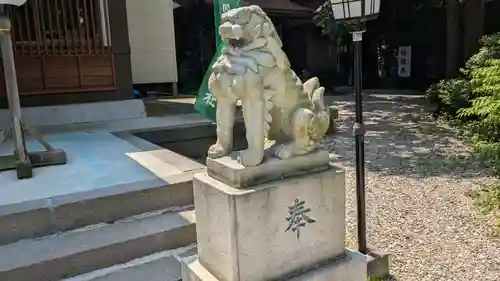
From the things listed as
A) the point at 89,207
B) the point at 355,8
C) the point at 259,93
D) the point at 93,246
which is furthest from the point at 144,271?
the point at 355,8

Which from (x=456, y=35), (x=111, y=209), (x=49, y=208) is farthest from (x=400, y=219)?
(x=456, y=35)

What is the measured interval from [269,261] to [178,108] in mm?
6656

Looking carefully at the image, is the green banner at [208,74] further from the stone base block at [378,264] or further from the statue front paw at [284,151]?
the statue front paw at [284,151]

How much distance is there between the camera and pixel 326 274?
7.05 ft

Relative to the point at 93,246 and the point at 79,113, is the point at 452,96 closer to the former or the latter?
the point at 79,113

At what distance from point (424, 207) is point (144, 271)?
9.13 ft

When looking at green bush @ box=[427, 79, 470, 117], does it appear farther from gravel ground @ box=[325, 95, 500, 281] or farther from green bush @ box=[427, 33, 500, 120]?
gravel ground @ box=[325, 95, 500, 281]

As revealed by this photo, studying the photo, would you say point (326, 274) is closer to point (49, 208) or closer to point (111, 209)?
point (111, 209)

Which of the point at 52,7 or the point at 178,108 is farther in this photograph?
the point at 178,108

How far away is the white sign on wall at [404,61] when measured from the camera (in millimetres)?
17281

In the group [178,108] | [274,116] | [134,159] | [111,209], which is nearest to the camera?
[274,116]

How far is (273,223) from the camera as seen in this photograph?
2.01m

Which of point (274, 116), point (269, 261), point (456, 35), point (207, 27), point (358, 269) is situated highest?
point (207, 27)

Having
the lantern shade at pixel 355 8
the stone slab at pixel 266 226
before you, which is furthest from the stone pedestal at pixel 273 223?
the lantern shade at pixel 355 8
